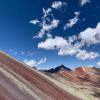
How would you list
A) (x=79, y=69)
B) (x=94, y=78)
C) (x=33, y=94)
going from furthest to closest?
(x=79, y=69), (x=94, y=78), (x=33, y=94)

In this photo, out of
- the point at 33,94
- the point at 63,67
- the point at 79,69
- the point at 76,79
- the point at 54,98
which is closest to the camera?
the point at 33,94

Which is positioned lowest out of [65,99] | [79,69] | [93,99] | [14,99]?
[14,99]

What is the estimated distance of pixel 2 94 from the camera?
1978 cm

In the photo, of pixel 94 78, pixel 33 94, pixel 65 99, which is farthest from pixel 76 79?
pixel 33 94

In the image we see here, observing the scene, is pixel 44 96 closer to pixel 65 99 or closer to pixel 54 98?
pixel 54 98

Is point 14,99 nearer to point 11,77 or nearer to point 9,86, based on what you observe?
point 9,86

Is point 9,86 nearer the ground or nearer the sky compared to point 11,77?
nearer the ground

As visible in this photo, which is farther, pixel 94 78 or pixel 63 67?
pixel 63 67

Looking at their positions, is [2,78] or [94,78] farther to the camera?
[94,78]

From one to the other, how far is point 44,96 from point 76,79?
3941 centimetres

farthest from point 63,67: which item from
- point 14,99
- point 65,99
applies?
point 14,99

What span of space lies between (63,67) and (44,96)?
69.2m

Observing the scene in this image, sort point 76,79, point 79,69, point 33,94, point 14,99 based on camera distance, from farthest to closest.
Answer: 1. point 79,69
2. point 76,79
3. point 33,94
4. point 14,99

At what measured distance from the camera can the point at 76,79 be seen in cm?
6072
